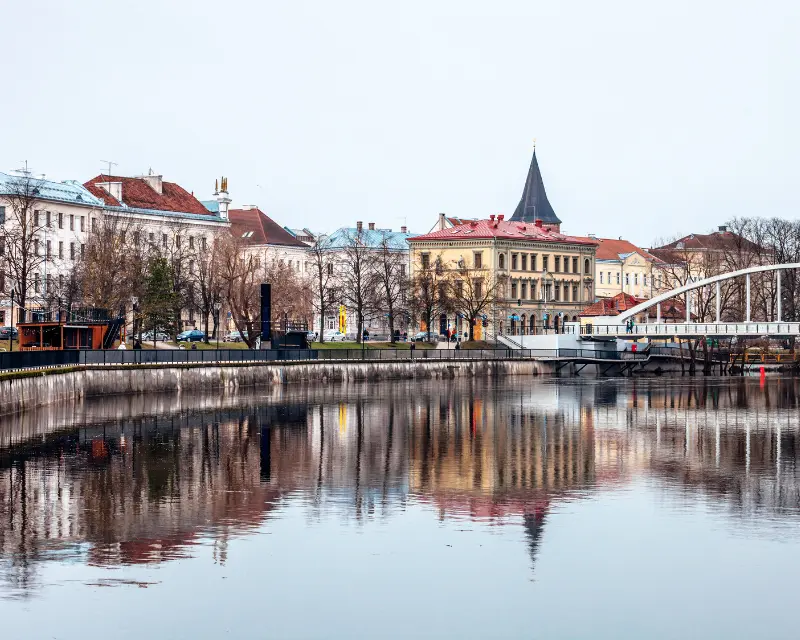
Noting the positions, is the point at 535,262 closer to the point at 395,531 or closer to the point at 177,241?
the point at 177,241

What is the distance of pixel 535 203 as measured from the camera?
17038 centimetres

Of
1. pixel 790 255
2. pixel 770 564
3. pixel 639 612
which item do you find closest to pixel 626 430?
pixel 770 564

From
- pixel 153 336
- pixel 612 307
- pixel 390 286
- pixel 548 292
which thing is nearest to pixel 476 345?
pixel 390 286

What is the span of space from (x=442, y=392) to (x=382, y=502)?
164ft

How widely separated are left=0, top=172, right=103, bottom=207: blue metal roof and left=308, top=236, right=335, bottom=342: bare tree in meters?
21.8

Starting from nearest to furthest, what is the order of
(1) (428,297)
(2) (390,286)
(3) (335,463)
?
(3) (335,463) → (1) (428,297) → (2) (390,286)

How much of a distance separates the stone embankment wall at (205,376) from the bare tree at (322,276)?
1022 inches

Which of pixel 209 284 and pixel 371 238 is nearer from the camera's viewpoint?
pixel 209 284

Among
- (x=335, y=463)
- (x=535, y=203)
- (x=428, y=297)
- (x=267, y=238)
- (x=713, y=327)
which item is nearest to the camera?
(x=335, y=463)

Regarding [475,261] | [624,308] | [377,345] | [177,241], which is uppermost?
[177,241]

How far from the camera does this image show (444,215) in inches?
6383

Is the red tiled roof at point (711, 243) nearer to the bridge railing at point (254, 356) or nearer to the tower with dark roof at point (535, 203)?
the tower with dark roof at point (535, 203)

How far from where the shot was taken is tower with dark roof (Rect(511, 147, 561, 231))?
170250 millimetres

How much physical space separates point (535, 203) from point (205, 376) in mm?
96619
